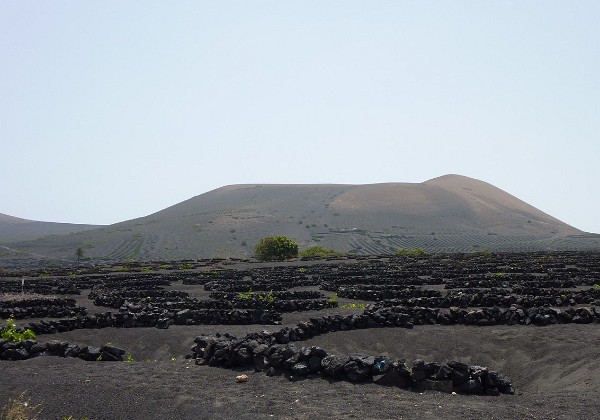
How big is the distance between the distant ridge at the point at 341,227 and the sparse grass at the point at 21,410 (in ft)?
345

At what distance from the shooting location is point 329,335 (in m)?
19.6

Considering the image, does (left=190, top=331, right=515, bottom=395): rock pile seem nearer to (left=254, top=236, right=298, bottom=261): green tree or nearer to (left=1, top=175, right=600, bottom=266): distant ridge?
(left=254, top=236, right=298, bottom=261): green tree

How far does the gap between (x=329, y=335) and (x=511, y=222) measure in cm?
15787

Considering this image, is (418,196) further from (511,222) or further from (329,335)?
(329,335)

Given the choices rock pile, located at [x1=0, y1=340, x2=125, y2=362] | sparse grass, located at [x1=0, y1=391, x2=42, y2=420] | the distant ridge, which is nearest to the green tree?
the distant ridge

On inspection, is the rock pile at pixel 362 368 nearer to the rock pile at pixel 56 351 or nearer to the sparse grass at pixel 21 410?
the rock pile at pixel 56 351

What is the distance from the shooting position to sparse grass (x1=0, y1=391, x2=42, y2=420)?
33.8 feet

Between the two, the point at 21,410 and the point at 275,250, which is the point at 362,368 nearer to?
the point at 21,410

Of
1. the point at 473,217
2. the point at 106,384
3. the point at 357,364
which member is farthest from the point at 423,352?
the point at 473,217

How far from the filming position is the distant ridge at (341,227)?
127 m

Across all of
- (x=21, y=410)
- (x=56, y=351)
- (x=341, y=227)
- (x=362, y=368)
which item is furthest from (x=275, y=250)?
(x=341, y=227)

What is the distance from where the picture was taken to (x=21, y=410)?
1059 cm

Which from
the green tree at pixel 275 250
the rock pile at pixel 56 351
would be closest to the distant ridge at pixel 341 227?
the green tree at pixel 275 250

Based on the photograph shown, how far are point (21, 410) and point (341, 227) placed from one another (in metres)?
140
